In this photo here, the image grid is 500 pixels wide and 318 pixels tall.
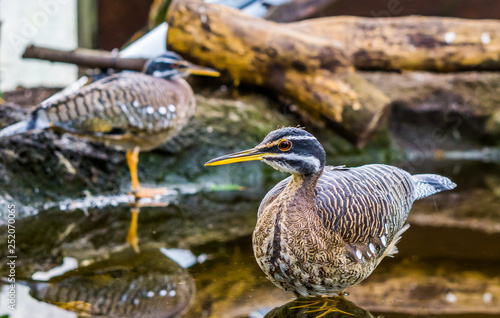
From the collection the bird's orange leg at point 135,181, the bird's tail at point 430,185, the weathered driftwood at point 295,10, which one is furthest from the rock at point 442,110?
the bird's tail at point 430,185

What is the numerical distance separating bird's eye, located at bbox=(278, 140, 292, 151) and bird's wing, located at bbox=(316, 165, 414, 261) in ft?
1.16

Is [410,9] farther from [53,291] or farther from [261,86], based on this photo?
[53,291]

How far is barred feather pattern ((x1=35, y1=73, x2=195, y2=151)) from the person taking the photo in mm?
4738

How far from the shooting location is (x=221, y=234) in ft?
14.3

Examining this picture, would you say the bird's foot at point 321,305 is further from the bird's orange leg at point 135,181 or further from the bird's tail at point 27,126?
the bird's tail at point 27,126

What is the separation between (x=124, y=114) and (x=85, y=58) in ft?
8.34

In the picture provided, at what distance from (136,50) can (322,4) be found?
9.81 ft

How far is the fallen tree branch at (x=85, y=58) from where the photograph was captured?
6961mm

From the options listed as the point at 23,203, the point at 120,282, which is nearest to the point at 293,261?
the point at 120,282

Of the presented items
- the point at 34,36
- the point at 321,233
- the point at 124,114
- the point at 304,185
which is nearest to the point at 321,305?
the point at 321,233

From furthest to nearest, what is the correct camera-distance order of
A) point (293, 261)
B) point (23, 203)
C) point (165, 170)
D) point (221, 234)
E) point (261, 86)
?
point (261, 86)
point (165, 170)
point (23, 203)
point (221, 234)
point (293, 261)

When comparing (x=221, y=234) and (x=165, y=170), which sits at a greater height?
(x=221, y=234)

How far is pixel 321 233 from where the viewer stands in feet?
9.00

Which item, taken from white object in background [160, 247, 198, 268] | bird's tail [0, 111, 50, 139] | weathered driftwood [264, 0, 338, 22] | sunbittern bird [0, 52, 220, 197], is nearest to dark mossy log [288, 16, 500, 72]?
weathered driftwood [264, 0, 338, 22]
